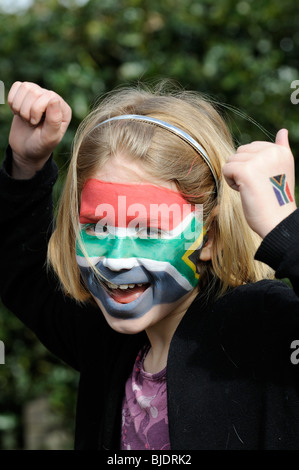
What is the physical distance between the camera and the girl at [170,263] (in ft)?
5.24

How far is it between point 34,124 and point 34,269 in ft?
1.77

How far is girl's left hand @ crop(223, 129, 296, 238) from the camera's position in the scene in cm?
156

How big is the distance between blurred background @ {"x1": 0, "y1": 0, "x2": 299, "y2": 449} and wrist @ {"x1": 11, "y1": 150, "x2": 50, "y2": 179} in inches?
48.2

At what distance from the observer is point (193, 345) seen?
1.79 metres

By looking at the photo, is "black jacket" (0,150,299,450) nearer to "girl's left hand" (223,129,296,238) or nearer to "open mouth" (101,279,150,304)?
"girl's left hand" (223,129,296,238)

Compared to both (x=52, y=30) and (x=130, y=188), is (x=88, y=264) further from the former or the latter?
(x=52, y=30)

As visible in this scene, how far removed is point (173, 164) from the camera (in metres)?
1.81

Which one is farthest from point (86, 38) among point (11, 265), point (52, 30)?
point (11, 265)
